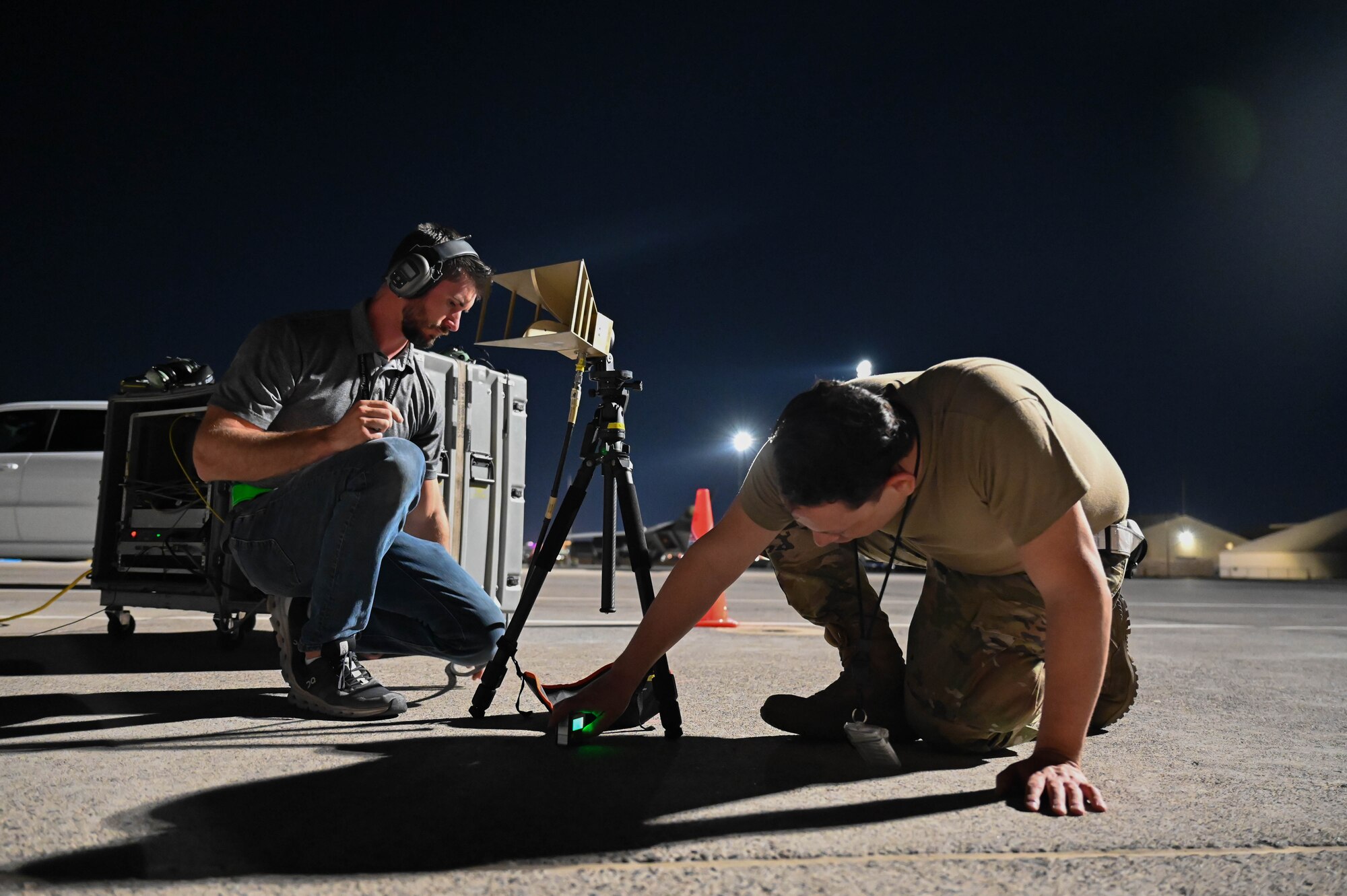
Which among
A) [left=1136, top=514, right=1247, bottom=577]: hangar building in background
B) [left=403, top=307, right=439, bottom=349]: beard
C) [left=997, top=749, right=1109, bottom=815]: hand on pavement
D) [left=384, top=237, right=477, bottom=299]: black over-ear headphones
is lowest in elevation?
[left=1136, top=514, right=1247, bottom=577]: hangar building in background

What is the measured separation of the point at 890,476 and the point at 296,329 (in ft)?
5.66

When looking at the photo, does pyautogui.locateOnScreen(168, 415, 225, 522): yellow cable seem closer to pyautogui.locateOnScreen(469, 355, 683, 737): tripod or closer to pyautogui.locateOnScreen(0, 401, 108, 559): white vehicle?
pyautogui.locateOnScreen(469, 355, 683, 737): tripod

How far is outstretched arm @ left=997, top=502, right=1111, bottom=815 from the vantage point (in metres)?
1.50

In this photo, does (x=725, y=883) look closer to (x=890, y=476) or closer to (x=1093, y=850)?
(x=1093, y=850)

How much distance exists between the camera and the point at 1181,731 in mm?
2346

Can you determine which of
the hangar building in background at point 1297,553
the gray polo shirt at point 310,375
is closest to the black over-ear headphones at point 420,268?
the gray polo shirt at point 310,375

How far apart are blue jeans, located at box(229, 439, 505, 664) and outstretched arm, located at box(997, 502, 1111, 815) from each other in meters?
1.53

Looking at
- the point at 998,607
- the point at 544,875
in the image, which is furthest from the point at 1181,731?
the point at 544,875

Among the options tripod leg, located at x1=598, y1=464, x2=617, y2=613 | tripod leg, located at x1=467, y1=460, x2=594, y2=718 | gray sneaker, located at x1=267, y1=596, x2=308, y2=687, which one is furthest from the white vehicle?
tripod leg, located at x1=598, y1=464, x2=617, y2=613

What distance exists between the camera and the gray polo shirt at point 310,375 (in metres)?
2.31

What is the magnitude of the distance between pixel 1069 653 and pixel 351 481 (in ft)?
5.68

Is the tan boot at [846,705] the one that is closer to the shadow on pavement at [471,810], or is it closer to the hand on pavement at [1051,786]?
the shadow on pavement at [471,810]

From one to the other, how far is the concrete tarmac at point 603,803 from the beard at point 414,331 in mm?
1058

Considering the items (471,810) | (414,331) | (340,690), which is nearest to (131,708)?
(340,690)
